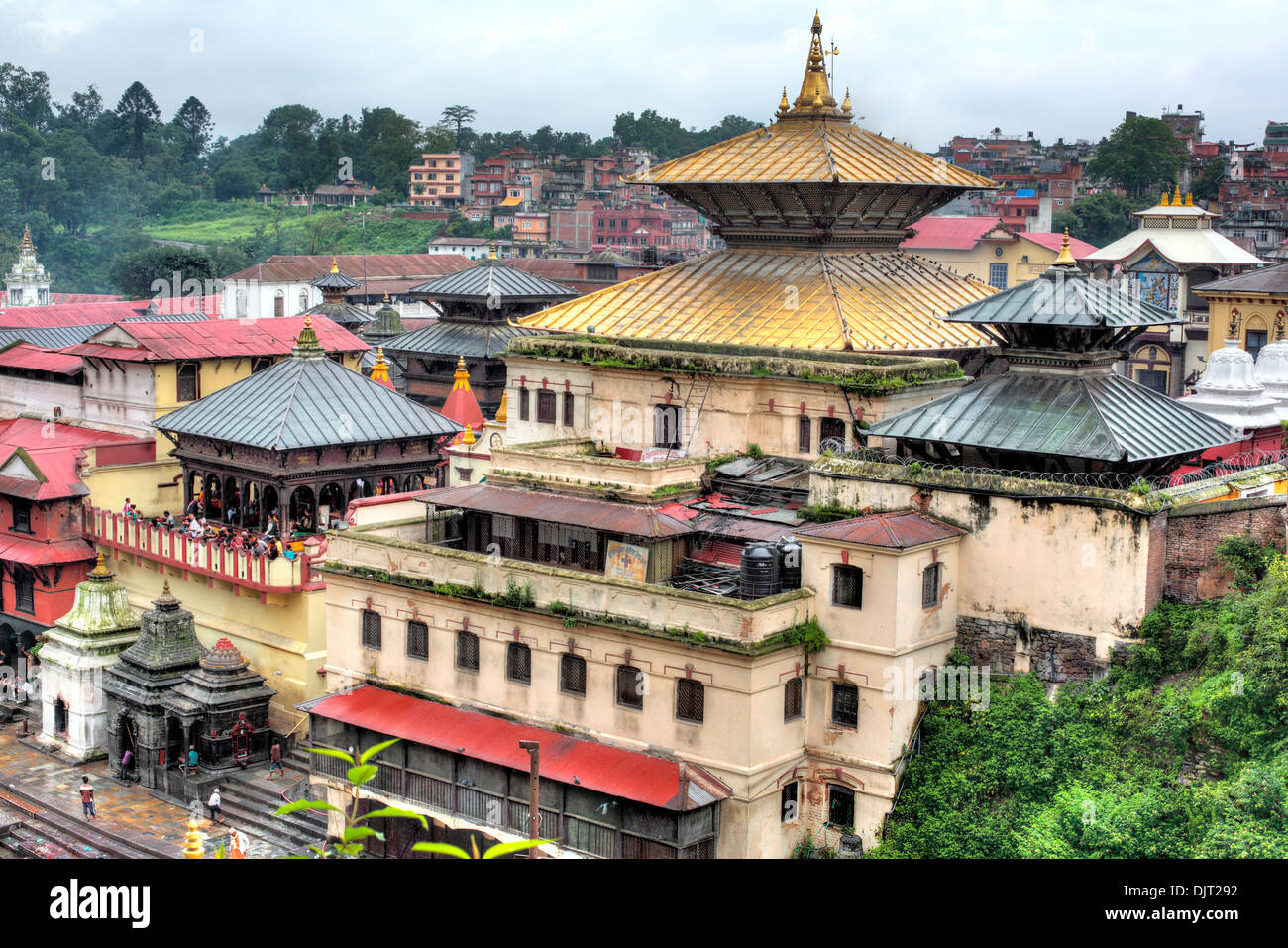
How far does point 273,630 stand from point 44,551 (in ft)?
38.0

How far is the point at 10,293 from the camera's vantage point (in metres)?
120

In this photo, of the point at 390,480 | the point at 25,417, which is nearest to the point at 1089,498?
the point at 390,480

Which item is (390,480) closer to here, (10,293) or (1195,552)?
(1195,552)

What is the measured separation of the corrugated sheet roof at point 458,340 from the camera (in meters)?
71.2

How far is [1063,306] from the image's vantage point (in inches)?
1368

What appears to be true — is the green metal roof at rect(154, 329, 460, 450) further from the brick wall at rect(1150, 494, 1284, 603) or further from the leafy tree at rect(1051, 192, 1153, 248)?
the leafy tree at rect(1051, 192, 1153, 248)

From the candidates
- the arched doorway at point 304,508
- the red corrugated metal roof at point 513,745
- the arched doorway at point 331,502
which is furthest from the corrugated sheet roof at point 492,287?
the red corrugated metal roof at point 513,745

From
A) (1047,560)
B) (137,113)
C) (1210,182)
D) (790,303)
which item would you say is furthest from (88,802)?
(137,113)

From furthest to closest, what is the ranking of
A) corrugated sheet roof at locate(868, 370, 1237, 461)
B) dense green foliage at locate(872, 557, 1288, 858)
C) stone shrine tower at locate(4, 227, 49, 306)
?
stone shrine tower at locate(4, 227, 49, 306), corrugated sheet roof at locate(868, 370, 1237, 461), dense green foliage at locate(872, 557, 1288, 858)

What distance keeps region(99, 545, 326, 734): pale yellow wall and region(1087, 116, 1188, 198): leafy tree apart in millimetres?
108563

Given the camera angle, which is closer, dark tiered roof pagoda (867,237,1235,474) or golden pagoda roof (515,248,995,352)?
dark tiered roof pagoda (867,237,1235,474)

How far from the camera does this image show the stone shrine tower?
118 metres

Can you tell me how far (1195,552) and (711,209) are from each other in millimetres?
20151

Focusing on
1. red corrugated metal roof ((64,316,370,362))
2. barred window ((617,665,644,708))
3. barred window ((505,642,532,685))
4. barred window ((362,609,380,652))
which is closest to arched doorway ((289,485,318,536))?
red corrugated metal roof ((64,316,370,362))
